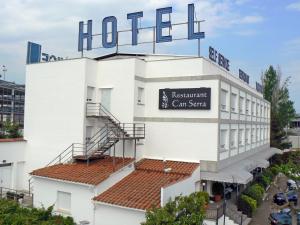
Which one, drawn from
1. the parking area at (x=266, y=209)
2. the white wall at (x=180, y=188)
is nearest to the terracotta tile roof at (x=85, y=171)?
the white wall at (x=180, y=188)

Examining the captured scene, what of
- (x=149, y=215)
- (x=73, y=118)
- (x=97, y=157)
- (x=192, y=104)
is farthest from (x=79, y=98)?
(x=149, y=215)

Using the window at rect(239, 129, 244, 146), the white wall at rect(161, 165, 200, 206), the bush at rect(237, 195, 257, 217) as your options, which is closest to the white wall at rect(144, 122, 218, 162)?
the white wall at rect(161, 165, 200, 206)

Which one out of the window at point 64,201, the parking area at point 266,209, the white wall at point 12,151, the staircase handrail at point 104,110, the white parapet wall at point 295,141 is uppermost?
the staircase handrail at point 104,110

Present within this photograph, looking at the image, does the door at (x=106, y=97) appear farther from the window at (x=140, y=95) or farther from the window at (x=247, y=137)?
the window at (x=247, y=137)

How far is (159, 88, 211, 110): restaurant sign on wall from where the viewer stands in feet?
103

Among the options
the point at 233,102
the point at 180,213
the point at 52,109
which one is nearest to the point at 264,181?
the point at 233,102

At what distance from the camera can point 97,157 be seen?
3153 centimetres

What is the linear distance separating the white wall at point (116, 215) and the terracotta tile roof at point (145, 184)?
55cm

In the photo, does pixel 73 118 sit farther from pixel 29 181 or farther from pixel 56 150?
pixel 29 181

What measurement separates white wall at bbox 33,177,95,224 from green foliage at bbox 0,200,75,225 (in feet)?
3.08

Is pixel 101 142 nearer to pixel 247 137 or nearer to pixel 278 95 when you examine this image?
pixel 247 137

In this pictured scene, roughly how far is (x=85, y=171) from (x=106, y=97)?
27.2 feet

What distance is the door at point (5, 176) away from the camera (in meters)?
33.5

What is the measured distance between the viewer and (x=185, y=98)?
32.3 meters
